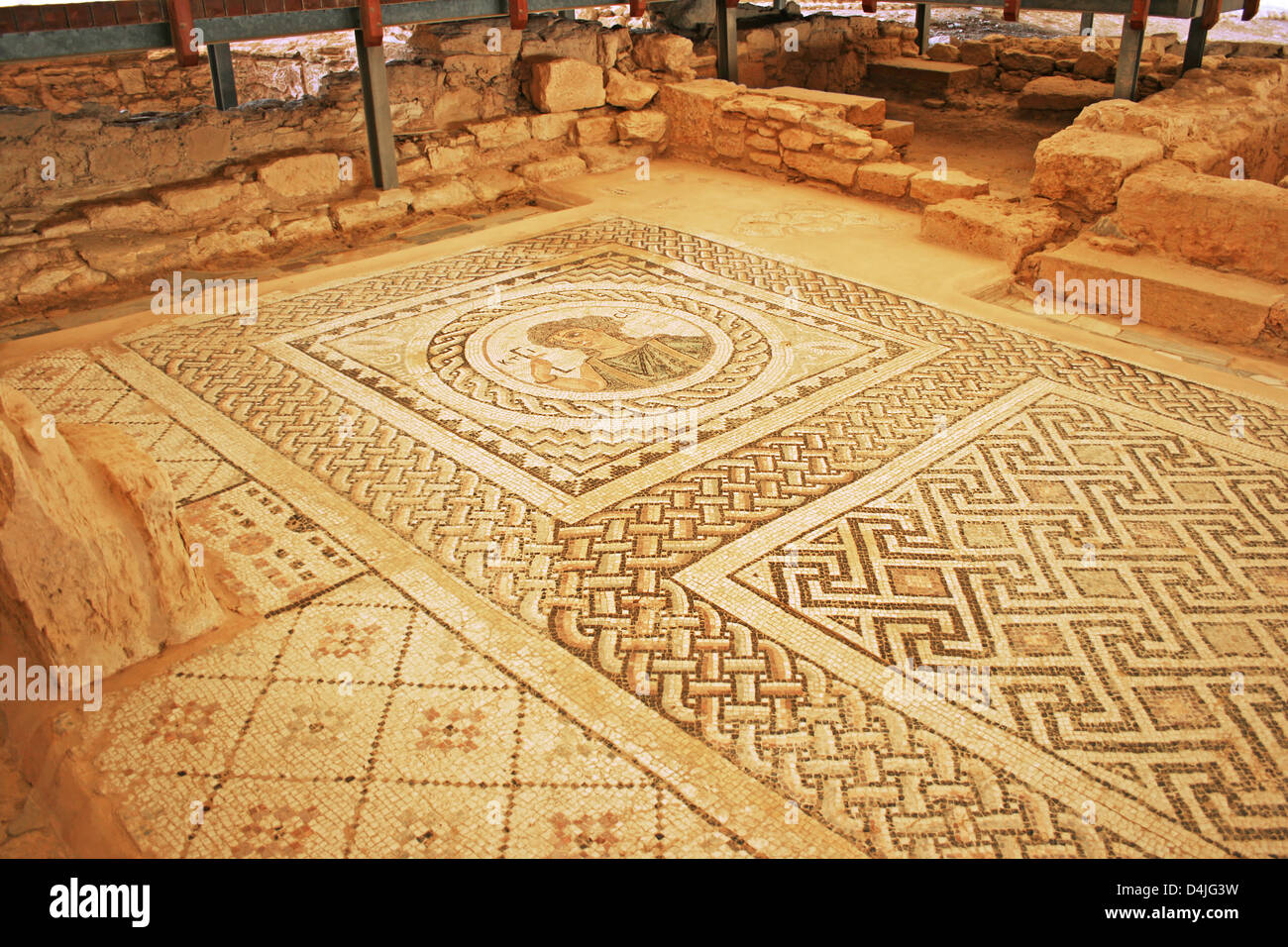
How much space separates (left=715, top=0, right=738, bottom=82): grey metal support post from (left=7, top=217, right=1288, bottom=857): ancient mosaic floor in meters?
3.66

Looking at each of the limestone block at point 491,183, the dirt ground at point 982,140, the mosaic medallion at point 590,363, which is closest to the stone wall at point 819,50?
the dirt ground at point 982,140

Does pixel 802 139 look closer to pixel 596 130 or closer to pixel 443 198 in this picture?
pixel 596 130

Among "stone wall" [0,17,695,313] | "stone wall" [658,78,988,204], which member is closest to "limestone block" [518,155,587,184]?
"stone wall" [0,17,695,313]

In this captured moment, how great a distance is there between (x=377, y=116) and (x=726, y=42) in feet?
9.20

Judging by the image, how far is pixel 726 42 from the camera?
7.12 meters

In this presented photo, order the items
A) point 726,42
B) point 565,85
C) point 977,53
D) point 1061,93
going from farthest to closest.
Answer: point 977,53 → point 1061,93 → point 726,42 → point 565,85

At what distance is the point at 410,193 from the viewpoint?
591 centimetres

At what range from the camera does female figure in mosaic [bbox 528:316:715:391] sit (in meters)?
3.83

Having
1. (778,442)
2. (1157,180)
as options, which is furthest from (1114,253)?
(778,442)
